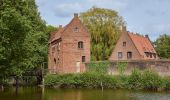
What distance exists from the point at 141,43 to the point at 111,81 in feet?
49.5

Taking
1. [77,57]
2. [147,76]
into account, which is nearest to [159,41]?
[77,57]

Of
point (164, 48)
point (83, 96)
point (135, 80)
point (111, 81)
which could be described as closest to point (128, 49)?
point (111, 81)

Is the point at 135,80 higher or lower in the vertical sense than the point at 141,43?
lower

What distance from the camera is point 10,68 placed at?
22.1 meters

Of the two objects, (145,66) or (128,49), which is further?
(128,49)

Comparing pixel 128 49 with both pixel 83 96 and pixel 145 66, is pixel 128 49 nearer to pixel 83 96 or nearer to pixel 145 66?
pixel 145 66

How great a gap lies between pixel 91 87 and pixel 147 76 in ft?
20.1

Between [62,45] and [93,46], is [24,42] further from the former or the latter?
[93,46]

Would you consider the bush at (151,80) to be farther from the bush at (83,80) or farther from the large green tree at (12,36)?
the large green tree at (12,36)

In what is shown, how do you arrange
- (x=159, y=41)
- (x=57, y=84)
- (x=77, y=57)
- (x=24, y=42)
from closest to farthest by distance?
(x=24, y=42) → (x=57, y=84) → (x=77, y=57) → (x=159, y=41)

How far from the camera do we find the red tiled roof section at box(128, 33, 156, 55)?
5253cm

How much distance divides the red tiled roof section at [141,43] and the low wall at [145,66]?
799 centimetres

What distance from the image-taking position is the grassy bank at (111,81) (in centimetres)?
3938

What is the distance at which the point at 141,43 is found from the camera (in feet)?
180
